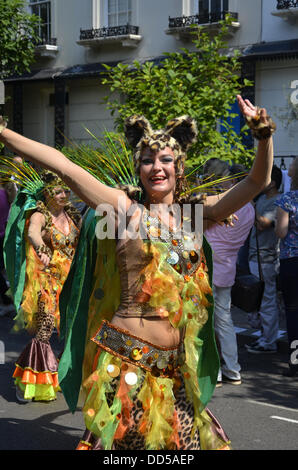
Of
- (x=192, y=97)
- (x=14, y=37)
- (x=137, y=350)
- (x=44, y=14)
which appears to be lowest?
(x=137, y=350)

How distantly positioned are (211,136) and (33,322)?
299 cm

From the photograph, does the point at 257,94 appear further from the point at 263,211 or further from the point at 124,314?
the point at 124,314

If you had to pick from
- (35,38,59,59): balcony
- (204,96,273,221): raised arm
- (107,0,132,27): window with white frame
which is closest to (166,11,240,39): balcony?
(107,0,132,27): window with white frame

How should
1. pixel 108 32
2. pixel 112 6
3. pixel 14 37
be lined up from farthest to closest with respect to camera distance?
pixel 112 6 < pixel 108 32 < pixel 14 37

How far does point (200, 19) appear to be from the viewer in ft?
55.5

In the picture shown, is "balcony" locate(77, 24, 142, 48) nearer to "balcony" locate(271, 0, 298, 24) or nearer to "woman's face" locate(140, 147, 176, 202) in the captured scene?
"balcony" locate(271, 0, 298, 24)

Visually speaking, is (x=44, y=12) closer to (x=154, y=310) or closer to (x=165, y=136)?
(x=165, y=136)

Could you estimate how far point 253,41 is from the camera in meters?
16.3

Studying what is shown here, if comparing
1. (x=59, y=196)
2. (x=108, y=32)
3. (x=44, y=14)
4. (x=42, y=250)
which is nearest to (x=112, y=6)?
(x=108, y=32)

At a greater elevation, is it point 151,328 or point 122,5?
point 122,5

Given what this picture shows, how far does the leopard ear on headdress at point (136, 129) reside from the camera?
4.02 meters

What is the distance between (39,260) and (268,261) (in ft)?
8.62

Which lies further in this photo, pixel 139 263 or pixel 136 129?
pixel 136 129

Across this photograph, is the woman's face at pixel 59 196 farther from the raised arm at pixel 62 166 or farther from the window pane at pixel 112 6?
the window pane at pixel 112 6
